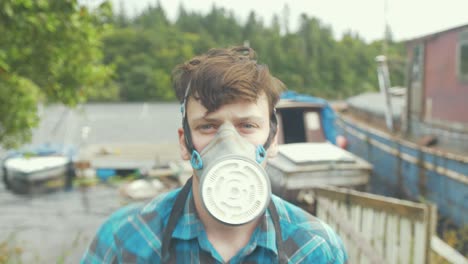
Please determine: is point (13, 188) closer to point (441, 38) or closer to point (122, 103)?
point (441, 38)

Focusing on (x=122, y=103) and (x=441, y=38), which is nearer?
(x=441, y=38)

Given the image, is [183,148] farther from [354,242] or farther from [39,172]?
[39,172]

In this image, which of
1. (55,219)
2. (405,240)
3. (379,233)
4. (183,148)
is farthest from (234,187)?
(55,219)

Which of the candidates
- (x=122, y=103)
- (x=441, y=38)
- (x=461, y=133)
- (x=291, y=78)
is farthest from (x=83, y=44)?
(x=122, y=103)

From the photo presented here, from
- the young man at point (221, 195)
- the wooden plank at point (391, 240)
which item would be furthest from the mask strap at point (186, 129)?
the wooden plank at point (391, 240)

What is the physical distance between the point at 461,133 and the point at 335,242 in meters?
10.2

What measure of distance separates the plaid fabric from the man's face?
31 cm

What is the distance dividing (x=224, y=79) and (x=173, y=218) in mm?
627

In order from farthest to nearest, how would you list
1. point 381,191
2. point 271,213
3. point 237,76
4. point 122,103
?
1. point 122,103
2. point 381,191
3. point 271,213
4. point 237,76

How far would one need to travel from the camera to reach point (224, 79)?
1818 mm

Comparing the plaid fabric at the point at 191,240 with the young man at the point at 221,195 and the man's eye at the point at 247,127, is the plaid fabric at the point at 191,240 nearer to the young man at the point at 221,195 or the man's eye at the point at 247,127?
the young man at the point at 221,195

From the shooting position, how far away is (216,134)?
1899mm

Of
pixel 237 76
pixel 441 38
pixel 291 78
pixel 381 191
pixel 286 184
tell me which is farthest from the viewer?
pixel 291 78

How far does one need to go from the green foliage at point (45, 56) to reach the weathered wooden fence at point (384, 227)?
362 centimetres
